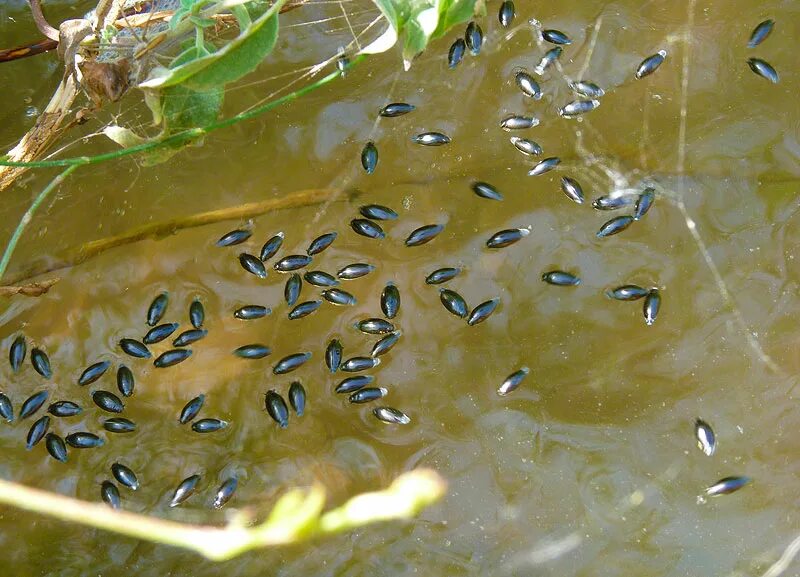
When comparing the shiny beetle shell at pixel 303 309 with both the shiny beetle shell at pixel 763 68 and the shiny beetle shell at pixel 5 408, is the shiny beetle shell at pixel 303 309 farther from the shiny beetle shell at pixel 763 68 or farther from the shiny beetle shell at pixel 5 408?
the shiny beetle shell at pixel 763 68

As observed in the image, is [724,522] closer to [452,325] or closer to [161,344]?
[452,325]

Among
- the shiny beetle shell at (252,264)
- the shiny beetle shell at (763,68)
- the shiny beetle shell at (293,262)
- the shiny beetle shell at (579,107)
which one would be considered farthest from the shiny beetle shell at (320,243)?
the shiny beetle shell at (763,68)

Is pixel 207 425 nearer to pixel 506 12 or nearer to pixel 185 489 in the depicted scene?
pixel 185 489

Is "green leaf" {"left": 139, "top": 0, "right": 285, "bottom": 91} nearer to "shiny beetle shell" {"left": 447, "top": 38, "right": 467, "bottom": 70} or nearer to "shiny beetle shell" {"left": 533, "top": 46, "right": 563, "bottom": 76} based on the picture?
"shiny beetle shell" {"left": 447, "top": 38, "right": 467, "bottom": 70}

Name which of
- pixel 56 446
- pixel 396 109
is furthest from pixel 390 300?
pixel 56 446

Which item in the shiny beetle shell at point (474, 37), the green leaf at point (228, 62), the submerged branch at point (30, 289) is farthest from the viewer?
the shiny beetle shell at point (474, 37)

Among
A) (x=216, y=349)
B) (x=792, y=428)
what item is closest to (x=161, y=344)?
(x=216, y=349)

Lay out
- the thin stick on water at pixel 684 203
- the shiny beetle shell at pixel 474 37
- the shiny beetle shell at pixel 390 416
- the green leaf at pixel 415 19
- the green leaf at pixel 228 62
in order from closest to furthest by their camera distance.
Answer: the green leaf at pixel 228 62 < the green leaf at pixel 415 19 < the shiny beetle shell at pixel 474 37 < the shiny beetle shell at pixel 390 416 < the thin stick on water at pixel 684 203
